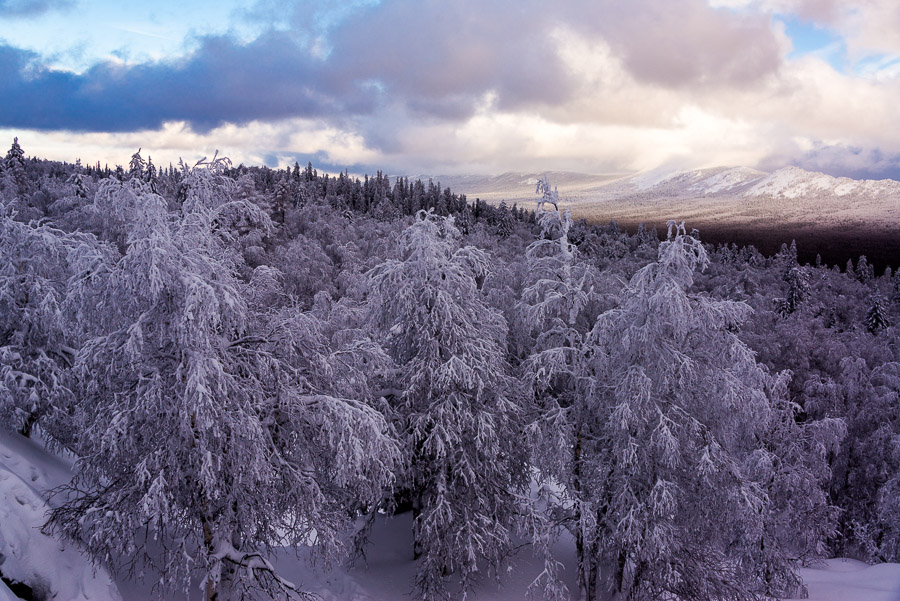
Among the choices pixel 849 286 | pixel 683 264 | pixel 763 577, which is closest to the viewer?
pixel 683 264

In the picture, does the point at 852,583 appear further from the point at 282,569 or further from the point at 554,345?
the point at 282,569

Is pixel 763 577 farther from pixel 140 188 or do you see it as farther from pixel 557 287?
pixel 140 188

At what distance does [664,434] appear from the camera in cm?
1075

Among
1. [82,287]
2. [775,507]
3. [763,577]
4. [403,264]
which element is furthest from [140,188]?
[775,507]

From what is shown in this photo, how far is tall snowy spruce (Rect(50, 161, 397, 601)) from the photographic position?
802cm

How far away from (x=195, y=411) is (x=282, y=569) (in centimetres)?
781

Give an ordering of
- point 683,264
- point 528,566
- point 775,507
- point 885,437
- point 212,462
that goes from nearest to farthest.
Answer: point 212,462 < point 683,264 < point 528,566 < point 775,507 < point 885,437

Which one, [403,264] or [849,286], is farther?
[849,286]

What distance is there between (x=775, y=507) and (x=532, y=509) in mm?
14563

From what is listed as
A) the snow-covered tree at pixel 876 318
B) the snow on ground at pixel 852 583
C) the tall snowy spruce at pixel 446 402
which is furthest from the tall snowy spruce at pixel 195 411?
the snow-covered tree at pixel 876 318

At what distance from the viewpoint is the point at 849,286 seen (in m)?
90.2

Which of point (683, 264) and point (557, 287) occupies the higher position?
point (683, 264)

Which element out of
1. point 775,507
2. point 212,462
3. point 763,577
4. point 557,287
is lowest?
point 763,577

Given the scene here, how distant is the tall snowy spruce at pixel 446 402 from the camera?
12.0 meters
